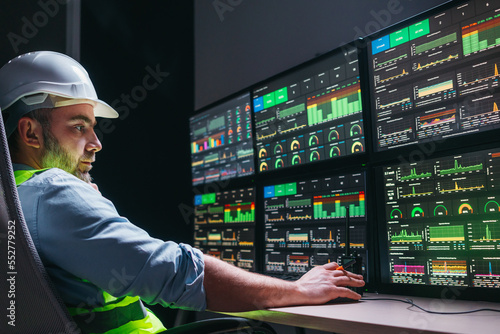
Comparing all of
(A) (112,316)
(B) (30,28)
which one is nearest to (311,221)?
(A) (112,316)

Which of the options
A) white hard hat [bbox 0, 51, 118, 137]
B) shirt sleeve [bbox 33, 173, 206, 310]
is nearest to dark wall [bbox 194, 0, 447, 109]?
white hard hat [bbox 0, 51, 118, 137]

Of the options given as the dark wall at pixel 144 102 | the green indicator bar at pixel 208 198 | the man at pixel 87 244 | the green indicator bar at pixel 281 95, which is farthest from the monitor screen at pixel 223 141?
the man at pixel 87 244

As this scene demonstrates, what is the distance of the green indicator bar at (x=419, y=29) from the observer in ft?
5.15

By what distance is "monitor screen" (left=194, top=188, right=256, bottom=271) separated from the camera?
231 cm

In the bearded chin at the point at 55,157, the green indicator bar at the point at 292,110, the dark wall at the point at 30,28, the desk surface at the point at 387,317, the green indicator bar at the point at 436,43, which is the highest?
the dark wall at the point at 30,28

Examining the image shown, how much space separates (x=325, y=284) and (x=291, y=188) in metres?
0.82

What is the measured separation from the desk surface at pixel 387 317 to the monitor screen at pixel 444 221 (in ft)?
0.34

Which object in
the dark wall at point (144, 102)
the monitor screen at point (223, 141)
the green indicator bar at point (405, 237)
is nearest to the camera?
the green indicator bar at point (405, 237)

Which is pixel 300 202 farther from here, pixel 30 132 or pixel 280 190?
pixel 30 132

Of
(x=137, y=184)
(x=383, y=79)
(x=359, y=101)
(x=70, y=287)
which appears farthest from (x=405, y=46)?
(x=137, y=184)

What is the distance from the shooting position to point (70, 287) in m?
0.97

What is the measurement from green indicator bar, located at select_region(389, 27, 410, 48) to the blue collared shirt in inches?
47.3

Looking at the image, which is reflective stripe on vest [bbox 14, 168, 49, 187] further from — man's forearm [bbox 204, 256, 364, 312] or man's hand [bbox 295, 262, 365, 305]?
man's hand [bbox 295, 262, 365, 305]

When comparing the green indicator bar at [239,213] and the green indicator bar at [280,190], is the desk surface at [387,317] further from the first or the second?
the green indicator bar at [239,213]
